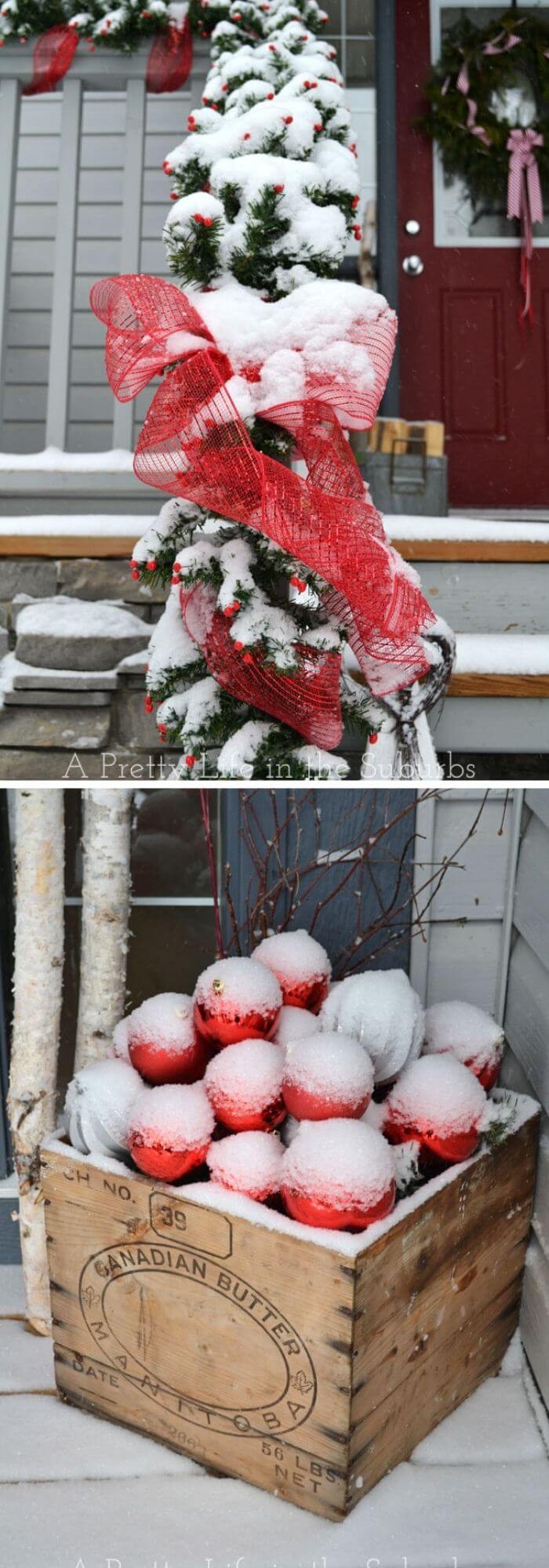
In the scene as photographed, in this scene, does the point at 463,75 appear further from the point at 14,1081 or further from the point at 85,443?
the point at 14,1081

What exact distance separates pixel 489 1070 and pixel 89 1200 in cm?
43

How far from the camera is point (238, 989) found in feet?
3.64

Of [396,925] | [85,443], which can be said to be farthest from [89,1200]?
[85,443]

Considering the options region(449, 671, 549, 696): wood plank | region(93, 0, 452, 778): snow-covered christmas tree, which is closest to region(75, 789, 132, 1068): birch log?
region(93, 0, 452, 778): snow-covered christmas tree

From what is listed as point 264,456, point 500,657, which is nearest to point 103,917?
point 264,456

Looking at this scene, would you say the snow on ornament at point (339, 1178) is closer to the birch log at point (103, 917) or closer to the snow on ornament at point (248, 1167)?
the snow on ornament at point (248, 1167)

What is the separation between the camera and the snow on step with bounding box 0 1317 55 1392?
1249mm

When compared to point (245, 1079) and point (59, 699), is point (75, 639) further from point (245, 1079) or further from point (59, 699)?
point (245, 1079)

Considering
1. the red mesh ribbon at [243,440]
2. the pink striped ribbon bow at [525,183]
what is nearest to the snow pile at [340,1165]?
the red mesh ribbon at [243,440]

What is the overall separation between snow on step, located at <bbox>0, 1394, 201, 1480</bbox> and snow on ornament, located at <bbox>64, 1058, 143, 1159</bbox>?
296 mm

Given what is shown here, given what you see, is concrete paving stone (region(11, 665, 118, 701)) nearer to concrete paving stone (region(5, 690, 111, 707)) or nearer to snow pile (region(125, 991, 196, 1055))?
concrete paving stone (region(5, 690, 111, 707))

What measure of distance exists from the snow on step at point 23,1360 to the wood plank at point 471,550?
1.28 m

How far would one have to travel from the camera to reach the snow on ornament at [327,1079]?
3.36ft

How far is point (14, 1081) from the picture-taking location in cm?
133
